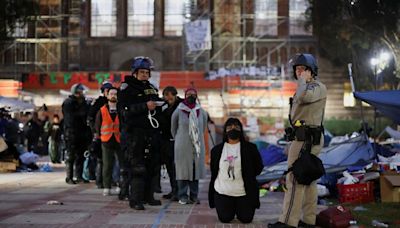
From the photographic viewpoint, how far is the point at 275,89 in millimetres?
28562

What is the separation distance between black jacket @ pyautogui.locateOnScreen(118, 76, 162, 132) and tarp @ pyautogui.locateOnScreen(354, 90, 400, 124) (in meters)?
2.99

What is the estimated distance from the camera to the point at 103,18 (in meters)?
32.9

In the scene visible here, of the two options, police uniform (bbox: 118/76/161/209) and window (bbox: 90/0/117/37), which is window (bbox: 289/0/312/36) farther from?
police uniform (bbox: 118/76/161/209)

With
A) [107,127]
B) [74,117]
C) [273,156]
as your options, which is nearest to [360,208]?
[107,127]

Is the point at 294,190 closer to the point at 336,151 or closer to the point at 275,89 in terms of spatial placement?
the point at 336,151

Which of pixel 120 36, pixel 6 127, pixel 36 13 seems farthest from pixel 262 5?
pixel 6 127

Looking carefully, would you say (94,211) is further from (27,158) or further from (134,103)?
(27,158)

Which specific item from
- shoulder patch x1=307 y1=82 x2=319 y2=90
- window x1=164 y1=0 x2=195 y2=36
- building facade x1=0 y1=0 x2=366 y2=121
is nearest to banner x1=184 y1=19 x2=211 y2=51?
building facade x1=0 y1=0 x2=366 y2=121

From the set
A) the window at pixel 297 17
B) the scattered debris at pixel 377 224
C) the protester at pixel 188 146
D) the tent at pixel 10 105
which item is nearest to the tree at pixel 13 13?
the tent at pixel 10 105

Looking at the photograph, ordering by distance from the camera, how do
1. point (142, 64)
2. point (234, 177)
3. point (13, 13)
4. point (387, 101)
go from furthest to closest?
point (13, 13), point (142, 64), point (234, 177), point (387, 101)

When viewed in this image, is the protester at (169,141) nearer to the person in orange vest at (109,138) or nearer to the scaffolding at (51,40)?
the person in orange vest at (109,138)

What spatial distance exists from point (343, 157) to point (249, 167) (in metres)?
4.39

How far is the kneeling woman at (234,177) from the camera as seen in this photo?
8.28m

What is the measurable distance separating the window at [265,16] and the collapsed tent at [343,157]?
1898 cm
